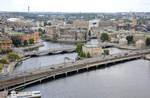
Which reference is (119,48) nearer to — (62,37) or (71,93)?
(62,37)

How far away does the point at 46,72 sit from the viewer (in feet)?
52.1

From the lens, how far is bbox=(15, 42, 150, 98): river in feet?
43.0

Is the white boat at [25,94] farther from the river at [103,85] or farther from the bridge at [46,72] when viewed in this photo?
the bridge at [46,72]

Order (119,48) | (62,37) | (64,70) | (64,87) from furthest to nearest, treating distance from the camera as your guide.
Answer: (62,37)
(119,48)
(64,70)
(64,87)

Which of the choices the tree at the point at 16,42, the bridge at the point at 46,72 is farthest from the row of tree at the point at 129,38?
the tree at the point at 16,42

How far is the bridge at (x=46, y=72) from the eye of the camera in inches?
538

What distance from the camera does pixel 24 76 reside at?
14.4 metres

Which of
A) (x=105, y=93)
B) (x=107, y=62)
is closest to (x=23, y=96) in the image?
(x=105, y=93)

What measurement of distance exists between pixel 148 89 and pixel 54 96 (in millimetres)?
6040

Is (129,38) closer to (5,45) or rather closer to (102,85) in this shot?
(5,45)

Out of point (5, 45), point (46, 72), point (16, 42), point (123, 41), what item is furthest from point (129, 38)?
point (46, 72)

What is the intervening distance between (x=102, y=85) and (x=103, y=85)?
65 mm

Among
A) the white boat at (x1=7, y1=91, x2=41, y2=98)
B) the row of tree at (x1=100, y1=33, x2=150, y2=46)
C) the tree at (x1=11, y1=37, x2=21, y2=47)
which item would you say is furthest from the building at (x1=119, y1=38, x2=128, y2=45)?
the white boat at (x1=7, y1=91, x2=41, y2=98)

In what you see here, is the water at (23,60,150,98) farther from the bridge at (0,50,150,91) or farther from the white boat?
the bridge at (0,50,150,91)
